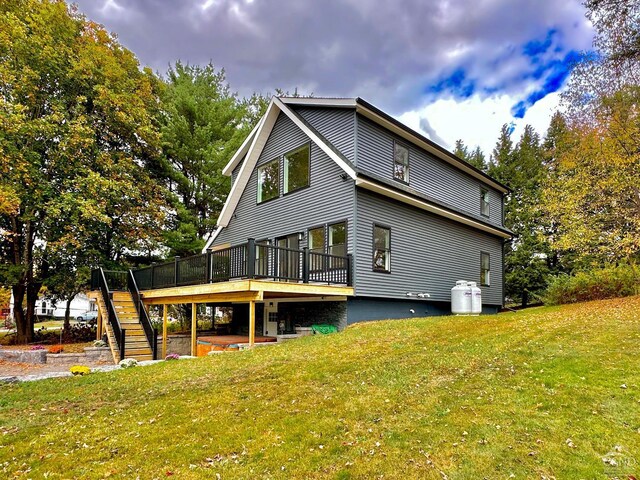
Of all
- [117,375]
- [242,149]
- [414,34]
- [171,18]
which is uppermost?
[171,18]

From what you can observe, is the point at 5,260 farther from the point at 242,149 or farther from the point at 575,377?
the point at 575,377

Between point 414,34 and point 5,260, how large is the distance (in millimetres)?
18658

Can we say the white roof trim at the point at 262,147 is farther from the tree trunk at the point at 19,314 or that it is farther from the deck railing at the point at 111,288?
the tree trunk at the point at 19,314

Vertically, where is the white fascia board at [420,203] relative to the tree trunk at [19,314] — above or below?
above

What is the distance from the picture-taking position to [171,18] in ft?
51.4

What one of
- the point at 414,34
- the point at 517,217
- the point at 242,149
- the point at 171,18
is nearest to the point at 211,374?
the point at 242,149

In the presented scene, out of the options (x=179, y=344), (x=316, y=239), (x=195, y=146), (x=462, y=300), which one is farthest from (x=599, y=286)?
(x=195, y=146)

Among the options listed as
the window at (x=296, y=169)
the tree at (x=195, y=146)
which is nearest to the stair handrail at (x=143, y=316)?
the tree at (x=195, y=146)

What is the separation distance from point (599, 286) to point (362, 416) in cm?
1279

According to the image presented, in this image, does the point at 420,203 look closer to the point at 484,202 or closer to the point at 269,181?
the point at 269,181

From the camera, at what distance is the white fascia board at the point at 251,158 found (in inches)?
574

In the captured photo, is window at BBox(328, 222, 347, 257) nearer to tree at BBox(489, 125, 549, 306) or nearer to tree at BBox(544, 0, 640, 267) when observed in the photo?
tree at BBox(544, 0, 640, 267)

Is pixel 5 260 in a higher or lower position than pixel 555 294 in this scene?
higher

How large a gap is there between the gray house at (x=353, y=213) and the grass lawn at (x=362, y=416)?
414cm
